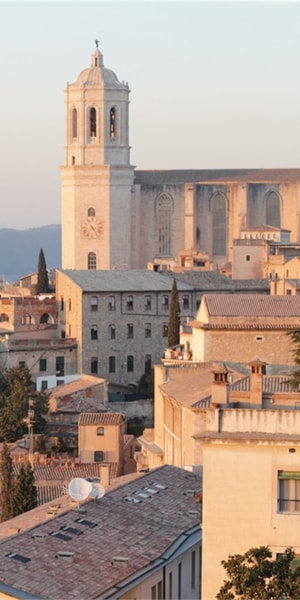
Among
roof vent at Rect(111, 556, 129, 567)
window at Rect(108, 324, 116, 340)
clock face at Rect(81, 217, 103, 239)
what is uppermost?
clock face at Rect(81, 217, 103, 239)

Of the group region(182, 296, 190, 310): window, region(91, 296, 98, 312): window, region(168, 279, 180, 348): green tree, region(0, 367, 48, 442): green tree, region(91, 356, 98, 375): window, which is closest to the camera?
region(0, 367, 48, 442): green tree

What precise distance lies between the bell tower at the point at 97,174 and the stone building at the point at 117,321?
→ 74.0 ft

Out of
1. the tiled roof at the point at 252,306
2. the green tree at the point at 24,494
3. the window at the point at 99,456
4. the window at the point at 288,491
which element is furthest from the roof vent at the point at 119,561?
the window at the point at 99,456

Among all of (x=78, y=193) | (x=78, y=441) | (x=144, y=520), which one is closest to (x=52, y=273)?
(x=78, y=193)

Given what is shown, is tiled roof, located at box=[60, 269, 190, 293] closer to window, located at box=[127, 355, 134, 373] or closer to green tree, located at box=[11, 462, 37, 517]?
window, located at box=[127, 355, 134, 373]

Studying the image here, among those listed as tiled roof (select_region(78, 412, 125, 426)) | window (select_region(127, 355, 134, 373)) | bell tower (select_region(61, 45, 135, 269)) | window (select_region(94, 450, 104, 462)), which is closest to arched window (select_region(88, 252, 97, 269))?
bell tower (select_region(61, 45, 135, 269))

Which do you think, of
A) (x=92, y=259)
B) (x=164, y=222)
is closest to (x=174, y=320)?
(x=92, y=259)

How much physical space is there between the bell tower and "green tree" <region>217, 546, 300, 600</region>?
256 feet

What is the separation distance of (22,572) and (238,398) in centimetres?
327

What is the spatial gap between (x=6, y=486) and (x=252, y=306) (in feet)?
41.9

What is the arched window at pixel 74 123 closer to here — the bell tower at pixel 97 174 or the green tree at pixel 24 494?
the bell tower at pixel 97 174

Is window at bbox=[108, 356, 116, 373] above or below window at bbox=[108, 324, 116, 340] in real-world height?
below

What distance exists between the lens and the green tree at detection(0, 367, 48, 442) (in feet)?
182

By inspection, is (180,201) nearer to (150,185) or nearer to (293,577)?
(150,185)
